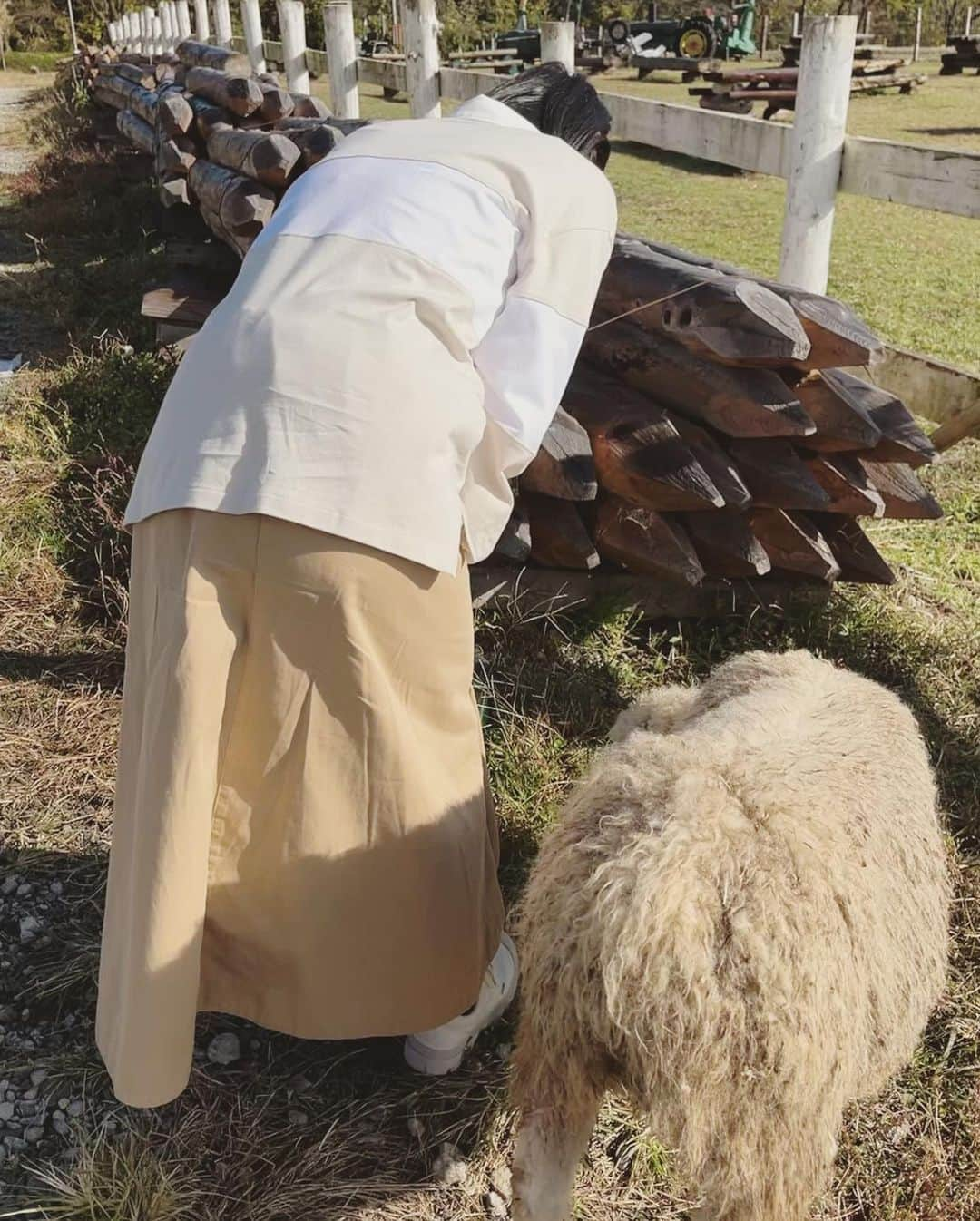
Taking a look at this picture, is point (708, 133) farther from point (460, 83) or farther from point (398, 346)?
point (398, 346)

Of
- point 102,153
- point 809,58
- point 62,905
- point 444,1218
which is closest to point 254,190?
point 809,58

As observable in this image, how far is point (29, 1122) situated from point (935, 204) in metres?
3.79

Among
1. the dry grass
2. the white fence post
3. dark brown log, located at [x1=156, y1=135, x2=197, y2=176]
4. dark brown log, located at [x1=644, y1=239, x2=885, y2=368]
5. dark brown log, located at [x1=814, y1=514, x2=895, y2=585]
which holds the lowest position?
the dry grass

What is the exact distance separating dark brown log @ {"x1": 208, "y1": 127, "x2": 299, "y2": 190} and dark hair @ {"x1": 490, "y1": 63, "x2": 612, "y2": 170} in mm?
3593

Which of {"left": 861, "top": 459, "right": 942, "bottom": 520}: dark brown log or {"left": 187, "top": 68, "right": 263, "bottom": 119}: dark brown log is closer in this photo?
{"left": 861, "top": 459, "right": 942, "bottom": 520}: dark brown log

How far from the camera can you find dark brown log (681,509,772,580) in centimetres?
372

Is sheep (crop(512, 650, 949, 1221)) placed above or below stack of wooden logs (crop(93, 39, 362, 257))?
below

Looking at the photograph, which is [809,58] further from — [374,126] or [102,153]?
[102,153]

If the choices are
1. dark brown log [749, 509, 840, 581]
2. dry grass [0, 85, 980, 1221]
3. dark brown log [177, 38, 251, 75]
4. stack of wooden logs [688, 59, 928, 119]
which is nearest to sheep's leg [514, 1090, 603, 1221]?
dry grass [0, 85, 980, 1221]

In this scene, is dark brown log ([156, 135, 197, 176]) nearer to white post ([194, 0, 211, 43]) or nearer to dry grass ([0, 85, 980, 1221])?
dry grass ([0, 85, 980, 1221])

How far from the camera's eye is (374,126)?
2.22 meters

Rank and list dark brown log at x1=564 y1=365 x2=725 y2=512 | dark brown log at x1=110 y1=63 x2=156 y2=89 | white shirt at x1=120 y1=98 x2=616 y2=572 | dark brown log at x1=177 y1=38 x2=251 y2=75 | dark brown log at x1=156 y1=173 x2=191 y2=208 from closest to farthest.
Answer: white shirt at x1=120 y1=98 x2=616 y2=572 → dark brown log at x1=564 y1=365 x2=725 y2=512 → dark brown log at x1=156 y1=173 x2=191 y2=208 → dark brown log at x1=177 y1=38 x2=251 y2=75 → dark brown log at x1=110 y1=63 x2=156 y2=89

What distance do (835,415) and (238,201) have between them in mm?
3926

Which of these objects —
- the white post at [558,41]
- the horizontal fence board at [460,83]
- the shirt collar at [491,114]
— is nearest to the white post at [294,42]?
the horizontal fence board at [460,83]
